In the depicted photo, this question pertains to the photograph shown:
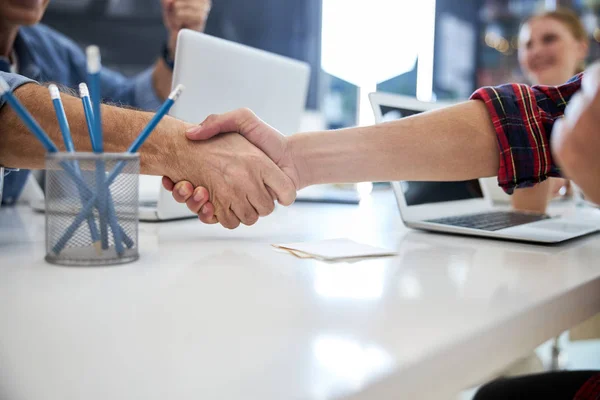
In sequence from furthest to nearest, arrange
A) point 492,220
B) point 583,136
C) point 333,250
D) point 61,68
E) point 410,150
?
point 61,68
point 492,220
point 410,150
point 333,250
point 583,136

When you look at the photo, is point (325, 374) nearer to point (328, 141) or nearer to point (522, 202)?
point (328, 141)

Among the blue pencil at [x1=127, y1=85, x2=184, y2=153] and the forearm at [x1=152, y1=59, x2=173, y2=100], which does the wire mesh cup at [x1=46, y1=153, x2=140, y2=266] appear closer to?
the blue pencil at [x1=127, y1=85, x2=184, y2=153]

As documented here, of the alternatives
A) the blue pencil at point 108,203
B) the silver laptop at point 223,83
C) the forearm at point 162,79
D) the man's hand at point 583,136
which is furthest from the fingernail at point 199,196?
the forearm at point 162,79

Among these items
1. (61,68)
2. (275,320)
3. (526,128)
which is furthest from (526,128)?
(61,68)

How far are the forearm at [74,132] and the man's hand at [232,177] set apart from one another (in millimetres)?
27

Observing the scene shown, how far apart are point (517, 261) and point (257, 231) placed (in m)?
0.40

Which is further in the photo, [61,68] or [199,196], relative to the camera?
[61,68]

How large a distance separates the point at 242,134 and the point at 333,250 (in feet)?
1.11

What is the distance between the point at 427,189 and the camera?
1.01 m

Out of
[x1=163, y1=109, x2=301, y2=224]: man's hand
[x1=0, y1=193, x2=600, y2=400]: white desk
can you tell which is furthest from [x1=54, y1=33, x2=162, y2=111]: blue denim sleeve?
[x1=0, y1=193, x2=600, y2=400]: white desk

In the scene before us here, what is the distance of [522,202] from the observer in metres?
1.15

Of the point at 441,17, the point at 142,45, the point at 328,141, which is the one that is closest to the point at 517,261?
the point at 328,141

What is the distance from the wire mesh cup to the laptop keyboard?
503 millimetres

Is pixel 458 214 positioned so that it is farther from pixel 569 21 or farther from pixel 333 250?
pixel 569 21
